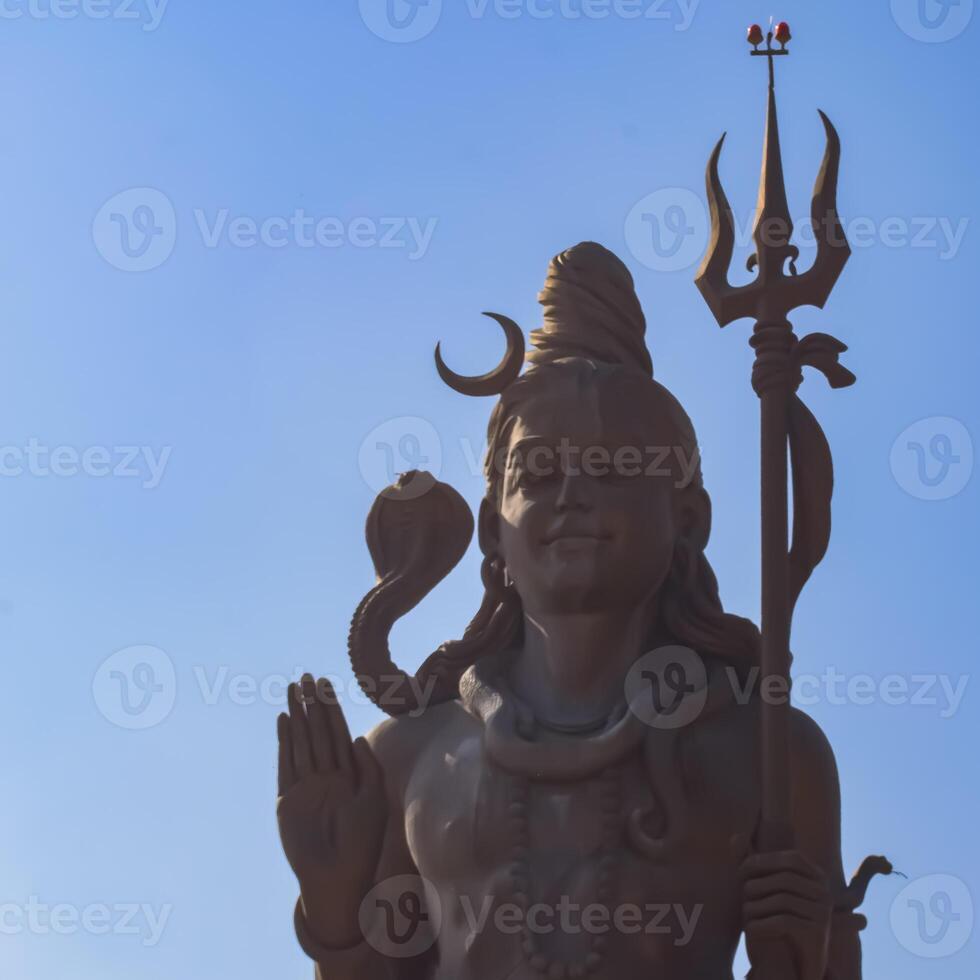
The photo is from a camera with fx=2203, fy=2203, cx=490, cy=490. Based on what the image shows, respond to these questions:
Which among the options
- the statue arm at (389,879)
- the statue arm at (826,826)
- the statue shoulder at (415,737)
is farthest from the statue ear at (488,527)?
the statue arm at (826,826)

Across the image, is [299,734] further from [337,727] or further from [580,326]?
[580,326]

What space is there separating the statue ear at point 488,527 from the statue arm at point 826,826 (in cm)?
140

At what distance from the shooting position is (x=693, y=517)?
8680 millimetres

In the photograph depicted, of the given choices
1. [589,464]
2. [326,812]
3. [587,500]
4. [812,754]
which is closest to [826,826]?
[812,754]

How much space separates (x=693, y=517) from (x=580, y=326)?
886mm

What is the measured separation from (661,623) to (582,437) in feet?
2.62

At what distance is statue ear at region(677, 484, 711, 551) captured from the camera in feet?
28.3

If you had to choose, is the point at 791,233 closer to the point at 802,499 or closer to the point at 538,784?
the point at 802,499

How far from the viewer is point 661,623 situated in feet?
27.9

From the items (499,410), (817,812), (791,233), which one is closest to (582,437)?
(499,410)

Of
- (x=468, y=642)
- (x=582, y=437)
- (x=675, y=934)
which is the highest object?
(x=582, y=437)

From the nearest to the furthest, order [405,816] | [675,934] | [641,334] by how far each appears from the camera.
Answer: [675,934], [405,816], [641,334]

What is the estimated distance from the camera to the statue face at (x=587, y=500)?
8.24 meters

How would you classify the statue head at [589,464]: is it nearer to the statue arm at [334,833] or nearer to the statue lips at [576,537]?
the statue lips at [576,537]
